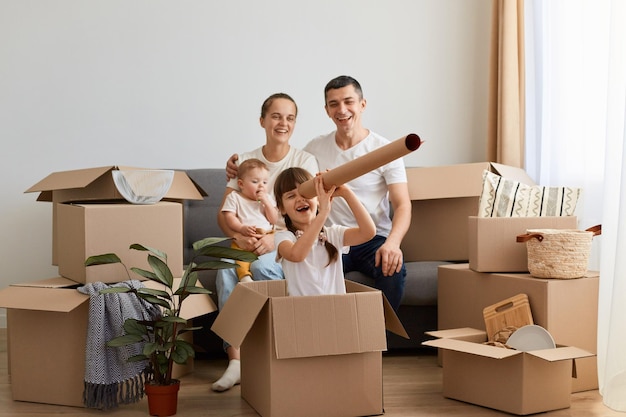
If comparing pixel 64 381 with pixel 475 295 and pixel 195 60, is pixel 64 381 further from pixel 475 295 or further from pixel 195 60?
pixel 195 60

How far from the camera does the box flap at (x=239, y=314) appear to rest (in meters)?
2.18

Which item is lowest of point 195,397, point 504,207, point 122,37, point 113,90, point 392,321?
point 195,397

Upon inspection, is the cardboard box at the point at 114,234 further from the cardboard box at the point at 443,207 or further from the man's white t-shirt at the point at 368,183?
the cardboard box at the point at 443,207

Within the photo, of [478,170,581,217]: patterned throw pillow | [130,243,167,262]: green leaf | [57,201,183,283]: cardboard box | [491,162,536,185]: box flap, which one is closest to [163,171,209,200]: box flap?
[57,201,183,283]: cardboard box

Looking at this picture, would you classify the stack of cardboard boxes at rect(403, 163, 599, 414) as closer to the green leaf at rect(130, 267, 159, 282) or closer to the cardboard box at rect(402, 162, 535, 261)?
the cardboard box at rect(402, 162, 535, 261)

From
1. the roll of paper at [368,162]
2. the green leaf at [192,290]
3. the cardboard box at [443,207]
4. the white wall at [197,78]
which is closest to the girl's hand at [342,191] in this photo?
the roll of paper at [368,162]

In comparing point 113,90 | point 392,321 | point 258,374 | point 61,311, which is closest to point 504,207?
point 392,321

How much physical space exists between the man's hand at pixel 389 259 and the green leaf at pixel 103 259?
1.00 metres

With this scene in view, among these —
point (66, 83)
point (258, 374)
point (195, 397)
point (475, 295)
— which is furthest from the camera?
point (66, 83)

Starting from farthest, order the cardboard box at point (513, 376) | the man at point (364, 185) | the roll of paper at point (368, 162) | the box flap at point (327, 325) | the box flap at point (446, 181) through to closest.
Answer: the box flap at point (446, 181)
the man at point (364, 185)
the cardboard box at point (513, 376)
the box flap at point (327, 325)
the roll of paper at point (368, 162)

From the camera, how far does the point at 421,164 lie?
3951 millimetres

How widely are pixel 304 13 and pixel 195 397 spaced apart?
7.18ft

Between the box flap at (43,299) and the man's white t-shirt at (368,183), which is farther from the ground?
the man's white t-shirt at (368,183)

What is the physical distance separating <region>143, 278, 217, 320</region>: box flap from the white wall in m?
1.30
